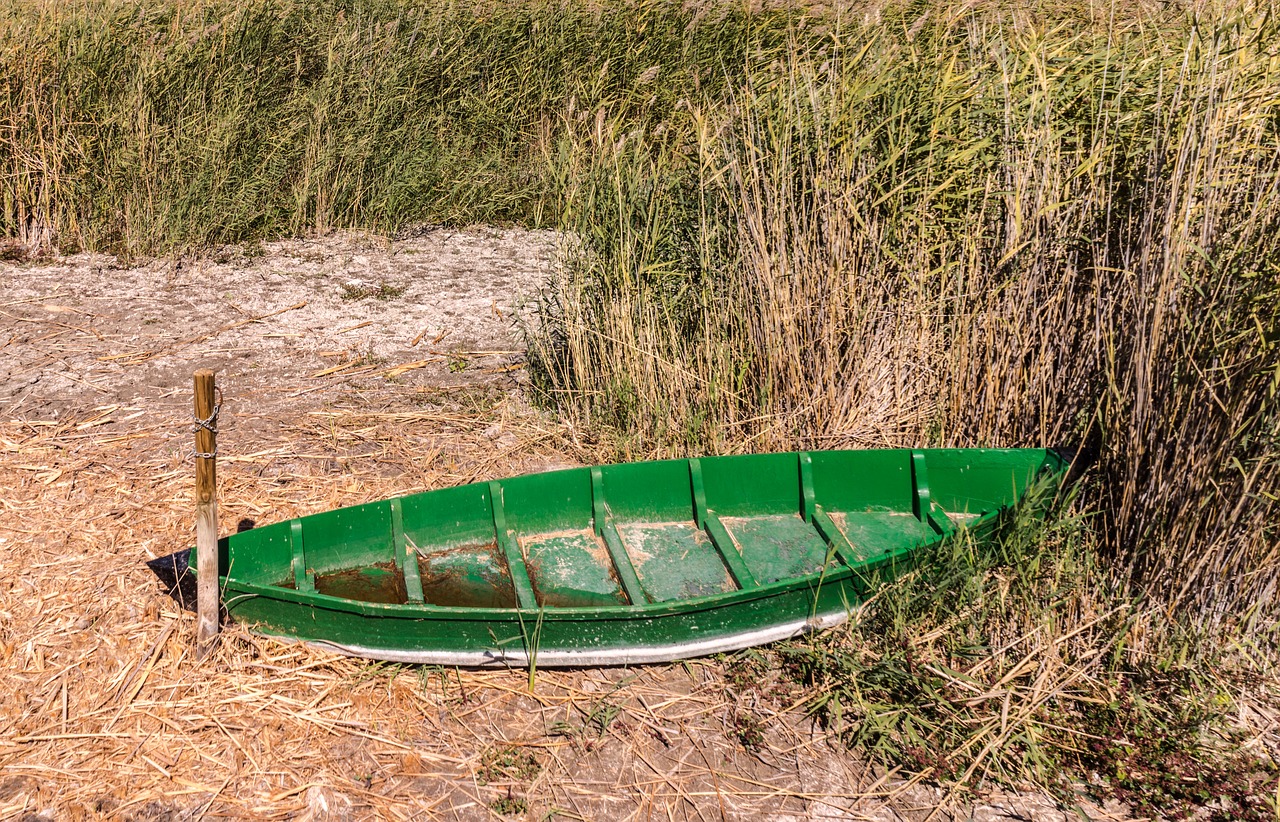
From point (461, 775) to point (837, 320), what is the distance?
282 cm

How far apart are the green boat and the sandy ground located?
0.16 metres

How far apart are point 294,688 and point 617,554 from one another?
137 centimetres

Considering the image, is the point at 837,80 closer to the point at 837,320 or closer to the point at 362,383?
the point at 837,320

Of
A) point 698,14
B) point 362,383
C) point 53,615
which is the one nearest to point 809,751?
point 53,615

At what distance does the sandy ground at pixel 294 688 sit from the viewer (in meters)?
3.20

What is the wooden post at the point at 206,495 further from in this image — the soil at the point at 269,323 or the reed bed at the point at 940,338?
the soil at the point at 269,323

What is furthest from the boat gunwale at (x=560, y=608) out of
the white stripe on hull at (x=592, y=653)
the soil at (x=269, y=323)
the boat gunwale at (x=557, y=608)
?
the soil at (x=269, y=323)

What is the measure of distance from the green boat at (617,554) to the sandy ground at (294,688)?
160 millimetres

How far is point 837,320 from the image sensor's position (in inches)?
197

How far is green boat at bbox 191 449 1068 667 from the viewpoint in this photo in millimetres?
3566

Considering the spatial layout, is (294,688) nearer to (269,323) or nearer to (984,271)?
(984,271)

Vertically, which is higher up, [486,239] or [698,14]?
[698,14]

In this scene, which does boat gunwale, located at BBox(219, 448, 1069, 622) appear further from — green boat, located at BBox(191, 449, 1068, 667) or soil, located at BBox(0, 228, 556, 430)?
soil, located at BBox(0, 228, 556, 430)

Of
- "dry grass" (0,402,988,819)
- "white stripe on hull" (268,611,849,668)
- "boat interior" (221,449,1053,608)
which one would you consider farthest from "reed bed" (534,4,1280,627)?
"dry grass" (0,402,988,819)
